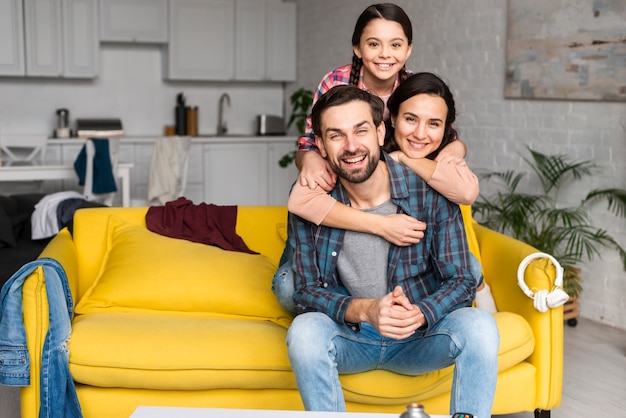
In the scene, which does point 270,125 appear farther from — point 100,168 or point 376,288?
point 376,288

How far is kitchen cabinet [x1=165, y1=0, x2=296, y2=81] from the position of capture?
24.0 ft

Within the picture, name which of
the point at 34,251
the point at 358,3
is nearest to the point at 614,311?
the point at 34,251

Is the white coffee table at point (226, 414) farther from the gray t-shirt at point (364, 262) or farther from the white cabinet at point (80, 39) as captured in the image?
the white cabinet at point (80, 39)

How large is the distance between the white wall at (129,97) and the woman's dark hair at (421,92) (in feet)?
17.4

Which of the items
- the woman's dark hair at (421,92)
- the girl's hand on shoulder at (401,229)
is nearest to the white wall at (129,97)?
the woman's dark hair at (421,92)

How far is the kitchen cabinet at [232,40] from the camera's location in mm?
7312

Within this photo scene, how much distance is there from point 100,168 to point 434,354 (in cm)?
360

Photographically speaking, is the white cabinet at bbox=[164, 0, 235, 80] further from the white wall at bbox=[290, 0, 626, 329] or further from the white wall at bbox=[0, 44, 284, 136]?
the white wall at bbox=[290, 0, 626, 329]

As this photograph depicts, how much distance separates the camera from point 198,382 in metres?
2.50

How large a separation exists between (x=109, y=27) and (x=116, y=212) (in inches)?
167

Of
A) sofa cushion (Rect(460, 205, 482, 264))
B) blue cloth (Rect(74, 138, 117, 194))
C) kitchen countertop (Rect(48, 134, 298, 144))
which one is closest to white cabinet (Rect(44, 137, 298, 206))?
kitchen countertop (Rect(48, 134, 298, 144))

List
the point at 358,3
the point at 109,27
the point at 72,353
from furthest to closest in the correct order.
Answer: the point at 109,27
the point at 358,3
the point at 72,353

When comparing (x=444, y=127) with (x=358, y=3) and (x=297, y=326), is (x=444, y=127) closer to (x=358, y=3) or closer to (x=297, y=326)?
(x=297, y=326)

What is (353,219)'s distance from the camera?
2336 mm
